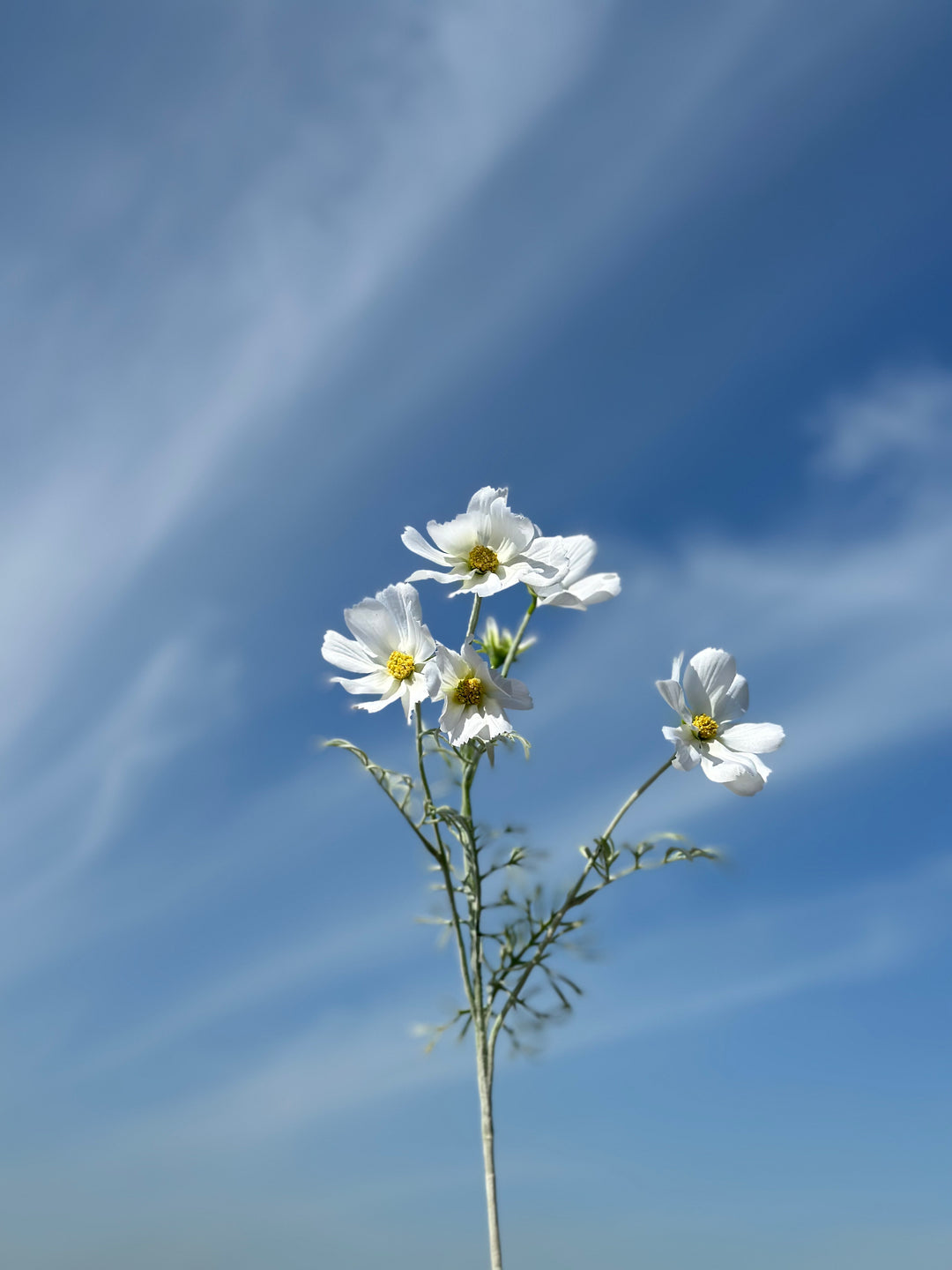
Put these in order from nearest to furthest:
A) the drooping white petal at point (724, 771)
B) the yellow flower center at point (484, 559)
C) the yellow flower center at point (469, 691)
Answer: the drooping white petal at point (724, 771) → the yellow flower center at point (469, 691) → the yellow flower center at point (484, 559)

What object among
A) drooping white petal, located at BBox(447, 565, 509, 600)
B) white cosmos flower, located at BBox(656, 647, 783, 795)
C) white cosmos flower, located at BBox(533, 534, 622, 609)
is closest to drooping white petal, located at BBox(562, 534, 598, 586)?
white cosmos flower, located at BBox(533, 534, 622, 609)

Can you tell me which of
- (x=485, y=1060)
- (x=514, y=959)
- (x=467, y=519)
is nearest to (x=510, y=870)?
(x=514, y=959)

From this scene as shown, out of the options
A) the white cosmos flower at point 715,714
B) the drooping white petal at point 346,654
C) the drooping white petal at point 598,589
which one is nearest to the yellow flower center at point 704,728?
the white cosmos flower at point 715,714

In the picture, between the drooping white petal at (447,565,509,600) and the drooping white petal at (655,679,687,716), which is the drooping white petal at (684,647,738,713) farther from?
the drooping white petal at (447,565,509,600)

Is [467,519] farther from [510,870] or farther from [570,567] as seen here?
[510,870]

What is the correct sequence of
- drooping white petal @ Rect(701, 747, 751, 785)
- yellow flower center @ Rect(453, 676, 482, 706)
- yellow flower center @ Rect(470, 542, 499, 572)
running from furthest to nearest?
yellow flower center @ Rect(470, 542, 499, 572)
yellow flower center @ Rect(453, 676, 482, 706)
drooping white petal @ Rect(701, 747, 751, 785)

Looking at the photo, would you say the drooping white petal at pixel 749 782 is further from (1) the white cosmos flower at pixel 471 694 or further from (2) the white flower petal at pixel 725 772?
(1) the white cosmos flower at pixel 471 694
